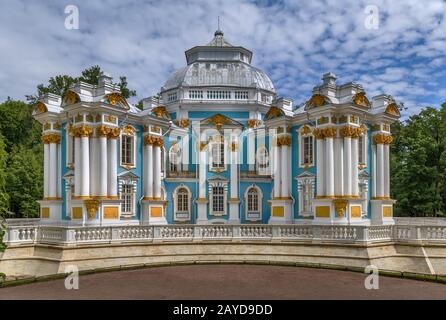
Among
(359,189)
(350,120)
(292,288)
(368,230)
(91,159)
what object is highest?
(350,120)

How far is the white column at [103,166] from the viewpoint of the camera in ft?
67.5

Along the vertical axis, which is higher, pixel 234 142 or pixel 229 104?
pixel 229 104

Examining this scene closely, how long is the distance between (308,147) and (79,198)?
11.9m

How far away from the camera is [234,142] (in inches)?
1134

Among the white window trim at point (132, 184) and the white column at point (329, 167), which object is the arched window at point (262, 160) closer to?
the white column at point (329, 167)

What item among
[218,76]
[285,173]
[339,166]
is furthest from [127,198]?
[218,76]

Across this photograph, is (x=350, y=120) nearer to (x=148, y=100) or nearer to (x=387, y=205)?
(x=387, y=205)

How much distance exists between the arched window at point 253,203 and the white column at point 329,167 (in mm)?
7600

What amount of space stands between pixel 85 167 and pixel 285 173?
1046 cm

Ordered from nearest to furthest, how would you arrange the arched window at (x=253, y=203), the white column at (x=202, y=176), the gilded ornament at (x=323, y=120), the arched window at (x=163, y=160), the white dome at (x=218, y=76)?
the gilded ornament at (x=323, y=120) → the arched window at (x=163, y=160) → the white column at (x=202, y=176) → the arched window at (x=253, y=203) → the white dome at (x=218, y=76)

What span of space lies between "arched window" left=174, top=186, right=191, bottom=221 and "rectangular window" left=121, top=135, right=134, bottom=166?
5378 mm

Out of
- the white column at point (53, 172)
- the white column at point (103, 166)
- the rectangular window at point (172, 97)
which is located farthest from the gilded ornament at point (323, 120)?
the white column at point (53, 172)

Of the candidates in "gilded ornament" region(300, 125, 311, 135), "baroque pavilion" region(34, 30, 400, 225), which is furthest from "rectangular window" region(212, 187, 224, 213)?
"gilded ornament" region(300, 125, 311, 135)
